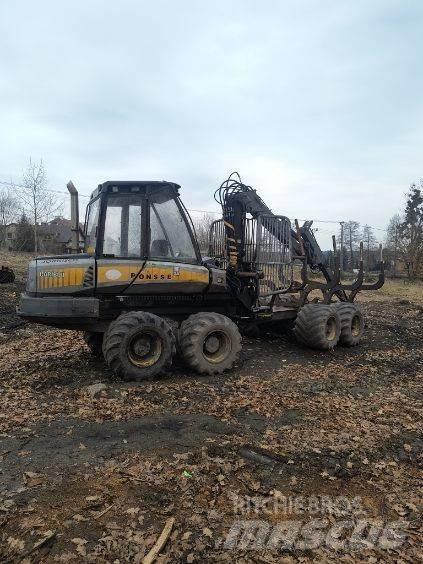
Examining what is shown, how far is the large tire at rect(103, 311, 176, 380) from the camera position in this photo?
6.76 metres

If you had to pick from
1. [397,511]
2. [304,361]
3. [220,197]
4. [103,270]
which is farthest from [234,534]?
[220,197]

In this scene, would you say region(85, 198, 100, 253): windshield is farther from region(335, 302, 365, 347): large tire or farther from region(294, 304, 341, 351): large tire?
region(335, 302, 365, 347): large tire

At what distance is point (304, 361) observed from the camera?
8.72m

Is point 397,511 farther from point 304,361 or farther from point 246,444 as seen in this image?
point 304,361

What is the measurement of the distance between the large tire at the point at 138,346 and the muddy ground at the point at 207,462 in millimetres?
227

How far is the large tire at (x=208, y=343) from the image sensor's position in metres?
7.34

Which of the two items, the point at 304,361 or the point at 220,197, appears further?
the point at 220,197

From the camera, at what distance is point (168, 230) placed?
7465 mm

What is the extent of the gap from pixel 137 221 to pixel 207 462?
13.4 feet

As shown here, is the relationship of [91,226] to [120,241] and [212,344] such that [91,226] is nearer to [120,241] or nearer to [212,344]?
[120,241]

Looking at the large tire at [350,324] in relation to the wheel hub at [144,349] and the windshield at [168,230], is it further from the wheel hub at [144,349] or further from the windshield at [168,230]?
the wheel hub at [144,349]

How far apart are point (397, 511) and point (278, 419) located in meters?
2.04

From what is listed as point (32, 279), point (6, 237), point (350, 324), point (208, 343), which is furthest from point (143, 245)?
point (6, 237)

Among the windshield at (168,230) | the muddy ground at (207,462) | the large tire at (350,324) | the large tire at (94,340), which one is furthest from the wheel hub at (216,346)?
the large tire at (350,324)
